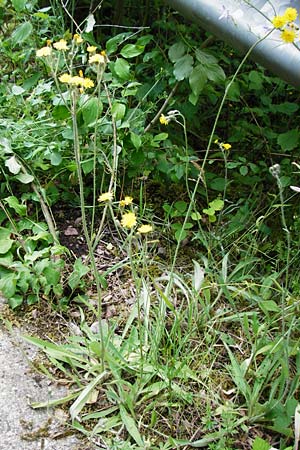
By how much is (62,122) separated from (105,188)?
0.29 meters

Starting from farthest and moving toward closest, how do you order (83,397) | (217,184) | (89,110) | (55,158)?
(217,184) → (55,158) → (89,110) → (83,397)

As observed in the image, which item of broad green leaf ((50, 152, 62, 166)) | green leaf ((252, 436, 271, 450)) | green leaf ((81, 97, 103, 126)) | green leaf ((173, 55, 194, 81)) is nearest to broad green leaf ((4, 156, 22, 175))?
broad green leaf ((50, 152, 62, 166))

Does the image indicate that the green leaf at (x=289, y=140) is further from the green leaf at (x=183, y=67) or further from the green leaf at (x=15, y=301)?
the green leaf at (x=15, y=301)

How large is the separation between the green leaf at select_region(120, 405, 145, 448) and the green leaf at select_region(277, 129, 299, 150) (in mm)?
1156

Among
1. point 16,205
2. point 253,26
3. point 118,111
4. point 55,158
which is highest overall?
point 253,26

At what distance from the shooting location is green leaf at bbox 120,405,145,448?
166cm

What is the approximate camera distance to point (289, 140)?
2357 millimetres

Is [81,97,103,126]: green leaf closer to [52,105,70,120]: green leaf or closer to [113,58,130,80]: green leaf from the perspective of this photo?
[52,105,70,120]: green leaf

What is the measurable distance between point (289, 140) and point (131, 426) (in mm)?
1225

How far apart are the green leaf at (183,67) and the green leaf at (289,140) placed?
440 mm

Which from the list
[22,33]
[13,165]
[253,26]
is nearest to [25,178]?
[13,165]

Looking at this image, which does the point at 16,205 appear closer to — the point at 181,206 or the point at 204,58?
the point at 181,206

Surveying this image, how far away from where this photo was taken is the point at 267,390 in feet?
6.06

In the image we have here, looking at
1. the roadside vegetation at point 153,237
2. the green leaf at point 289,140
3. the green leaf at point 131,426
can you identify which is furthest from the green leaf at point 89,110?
the green leaf at point 131,426
